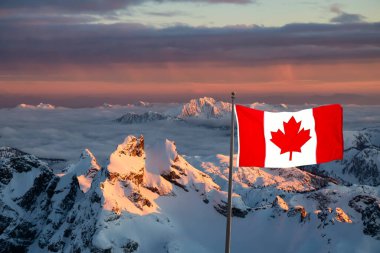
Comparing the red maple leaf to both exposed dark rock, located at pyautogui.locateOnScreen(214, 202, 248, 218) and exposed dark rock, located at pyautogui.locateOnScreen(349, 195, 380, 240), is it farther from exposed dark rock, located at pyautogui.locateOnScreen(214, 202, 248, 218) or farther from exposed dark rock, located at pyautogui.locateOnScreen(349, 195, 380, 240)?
exposed dark rock, located at pyautogui.locateOnScreen(214, 202, 248, 218)

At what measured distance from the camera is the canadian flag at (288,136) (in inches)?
1594

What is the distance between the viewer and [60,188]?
19738cm

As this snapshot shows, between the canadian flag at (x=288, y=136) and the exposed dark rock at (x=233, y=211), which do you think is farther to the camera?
the exposed dark rock at (x=233, y=211)

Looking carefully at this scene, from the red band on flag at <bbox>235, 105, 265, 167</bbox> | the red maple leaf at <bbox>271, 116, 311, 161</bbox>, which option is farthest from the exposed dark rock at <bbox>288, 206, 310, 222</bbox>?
the red band on flag at <bbox>235, 105, 265, 167</bbox>

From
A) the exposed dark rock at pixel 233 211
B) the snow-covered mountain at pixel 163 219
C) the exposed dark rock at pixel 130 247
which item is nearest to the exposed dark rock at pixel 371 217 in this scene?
the snow-covered mountain at pixel 163 219

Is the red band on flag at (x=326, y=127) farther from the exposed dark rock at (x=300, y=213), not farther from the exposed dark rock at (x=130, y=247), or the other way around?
the exposed dark rock at (x=300, y=213)

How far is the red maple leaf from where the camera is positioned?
4178 cm

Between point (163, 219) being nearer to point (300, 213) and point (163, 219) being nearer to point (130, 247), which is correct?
point (130, 247)

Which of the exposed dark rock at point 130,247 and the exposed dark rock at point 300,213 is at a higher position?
the exposed dark rock at point 300,213

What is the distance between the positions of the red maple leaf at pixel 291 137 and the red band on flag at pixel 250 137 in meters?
1.36

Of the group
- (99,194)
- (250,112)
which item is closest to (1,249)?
(99,194)

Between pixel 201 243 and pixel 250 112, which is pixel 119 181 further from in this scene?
pixel 250 112

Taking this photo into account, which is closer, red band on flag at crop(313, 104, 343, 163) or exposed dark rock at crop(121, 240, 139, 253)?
red band on flag at crop(313, 104, 343, 163)

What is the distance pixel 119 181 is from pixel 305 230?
57214mm
